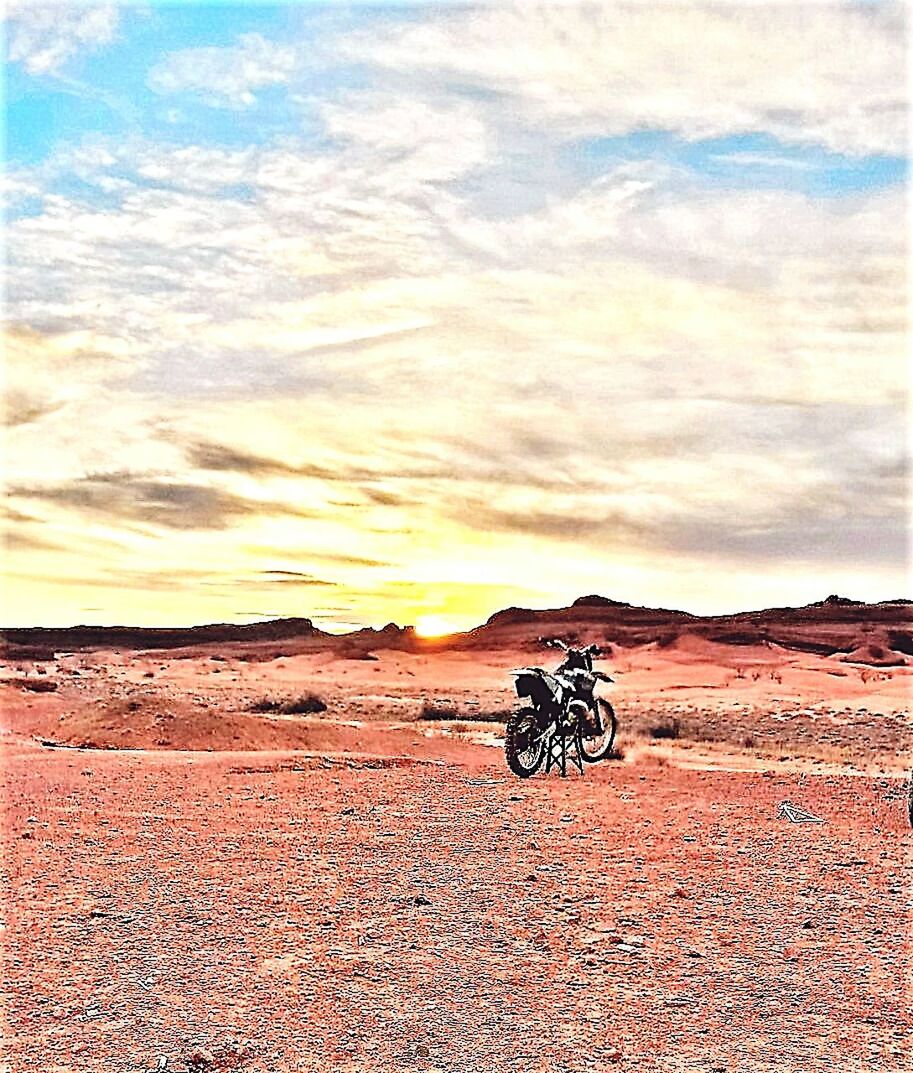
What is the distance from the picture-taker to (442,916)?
30.9 feet

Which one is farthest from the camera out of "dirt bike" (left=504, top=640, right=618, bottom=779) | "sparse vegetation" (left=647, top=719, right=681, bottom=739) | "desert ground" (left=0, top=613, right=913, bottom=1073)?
"sparse vegetation" (left=647, top=719, right=681, bottom=739)

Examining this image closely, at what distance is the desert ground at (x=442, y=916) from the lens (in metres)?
6.98

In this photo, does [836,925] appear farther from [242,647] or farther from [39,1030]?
[242,647]

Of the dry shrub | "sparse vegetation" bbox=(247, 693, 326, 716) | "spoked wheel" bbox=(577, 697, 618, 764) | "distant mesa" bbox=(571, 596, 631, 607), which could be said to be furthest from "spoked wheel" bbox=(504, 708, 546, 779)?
"distant mesa" bbox=(571, 596, 631, 607)

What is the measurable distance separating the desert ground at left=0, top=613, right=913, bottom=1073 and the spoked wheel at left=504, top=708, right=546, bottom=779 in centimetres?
25

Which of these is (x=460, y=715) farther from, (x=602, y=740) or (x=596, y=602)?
(x=596, y=602)

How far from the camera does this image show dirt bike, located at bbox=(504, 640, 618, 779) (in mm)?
17156

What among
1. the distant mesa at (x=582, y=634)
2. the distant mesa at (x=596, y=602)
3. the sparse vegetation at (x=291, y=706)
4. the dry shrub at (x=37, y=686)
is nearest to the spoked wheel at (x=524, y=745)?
the sparse vegetation at (x=291, y=706)

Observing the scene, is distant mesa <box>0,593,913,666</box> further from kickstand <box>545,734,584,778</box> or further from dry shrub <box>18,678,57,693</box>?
kickstand <box>545,734,584,778</box>

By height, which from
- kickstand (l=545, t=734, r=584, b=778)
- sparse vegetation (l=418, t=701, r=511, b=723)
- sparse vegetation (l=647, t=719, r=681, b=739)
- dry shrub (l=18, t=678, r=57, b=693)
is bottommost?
sparse vegetation (l=418, t=701, r=511, b=723)

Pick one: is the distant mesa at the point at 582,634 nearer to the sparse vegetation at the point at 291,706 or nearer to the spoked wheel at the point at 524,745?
the sparse vegetation at the point at 291,706

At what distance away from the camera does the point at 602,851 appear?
38.2 feet

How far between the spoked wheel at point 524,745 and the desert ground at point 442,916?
253 millimetres

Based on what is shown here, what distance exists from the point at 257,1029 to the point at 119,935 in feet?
7.05
